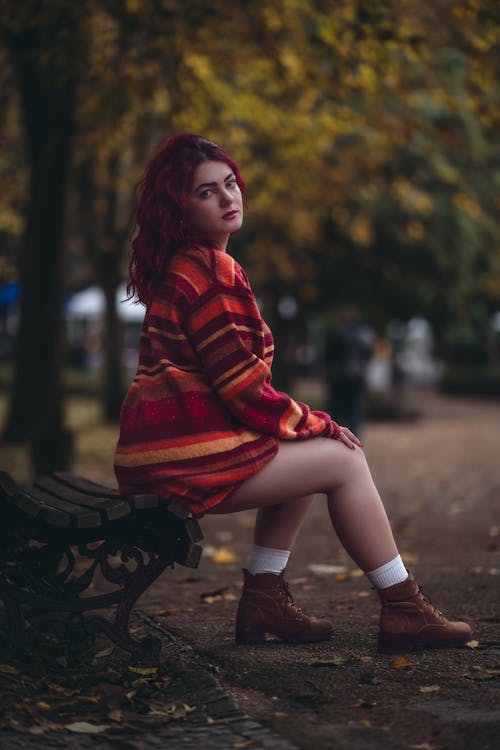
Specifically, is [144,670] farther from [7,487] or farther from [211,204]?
[211,204]

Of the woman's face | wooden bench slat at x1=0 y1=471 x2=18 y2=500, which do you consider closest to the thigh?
wooden bench slat at x1=0 y1=471 x2=18 y2=500

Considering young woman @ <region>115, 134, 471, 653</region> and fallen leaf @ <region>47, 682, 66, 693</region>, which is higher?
young woman @ <region>115, 134, 471, 653</region>

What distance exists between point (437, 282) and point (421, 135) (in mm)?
6600

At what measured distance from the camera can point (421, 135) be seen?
17984mm

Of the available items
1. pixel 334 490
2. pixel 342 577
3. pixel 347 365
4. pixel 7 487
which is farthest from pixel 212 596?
pixel 347 365

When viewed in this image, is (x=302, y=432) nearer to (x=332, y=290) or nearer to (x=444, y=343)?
(x=332, y=290)

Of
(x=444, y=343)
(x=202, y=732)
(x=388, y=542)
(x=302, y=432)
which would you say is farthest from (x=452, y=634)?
(x=444, y=343)

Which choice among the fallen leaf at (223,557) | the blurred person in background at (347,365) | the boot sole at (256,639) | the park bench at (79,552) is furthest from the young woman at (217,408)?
the blurred person in background at (347,365)

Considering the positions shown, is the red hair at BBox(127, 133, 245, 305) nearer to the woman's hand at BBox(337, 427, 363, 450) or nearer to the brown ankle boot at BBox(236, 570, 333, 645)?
the woman's hand at BBox(337, 427, 363, 450)

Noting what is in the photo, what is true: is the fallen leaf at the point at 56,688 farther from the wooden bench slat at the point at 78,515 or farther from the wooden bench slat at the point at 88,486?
the wooden bench slat at the point at 88,486

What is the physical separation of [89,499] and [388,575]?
1.13 metres

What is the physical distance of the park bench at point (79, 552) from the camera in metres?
4.28

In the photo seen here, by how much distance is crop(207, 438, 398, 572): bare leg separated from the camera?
4426mm

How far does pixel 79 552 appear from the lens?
14.5 feet
